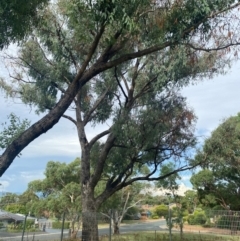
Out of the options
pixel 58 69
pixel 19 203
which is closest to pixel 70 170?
pixel 19 203

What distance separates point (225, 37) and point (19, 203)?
30.6 m

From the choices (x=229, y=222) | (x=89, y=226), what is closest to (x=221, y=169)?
(x=229, y=222)

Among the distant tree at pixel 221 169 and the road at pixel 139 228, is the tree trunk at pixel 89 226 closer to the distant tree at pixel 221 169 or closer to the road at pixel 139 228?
the road at pixel 139 228

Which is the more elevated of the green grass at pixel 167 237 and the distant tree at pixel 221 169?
the distant tree at pixel 221 169

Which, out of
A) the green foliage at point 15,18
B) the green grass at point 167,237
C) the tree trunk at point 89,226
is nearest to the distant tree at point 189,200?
the green grass at point 167,237

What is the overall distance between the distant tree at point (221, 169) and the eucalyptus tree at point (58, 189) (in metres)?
8.33

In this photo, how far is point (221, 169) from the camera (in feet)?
55.2

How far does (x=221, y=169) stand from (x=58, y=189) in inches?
537

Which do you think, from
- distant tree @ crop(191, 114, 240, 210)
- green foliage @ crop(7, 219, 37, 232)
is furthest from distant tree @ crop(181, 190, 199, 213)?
green foliage @ crop(7, 219, 37, 232)

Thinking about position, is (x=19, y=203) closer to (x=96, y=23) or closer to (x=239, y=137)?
(x=239, y=137)

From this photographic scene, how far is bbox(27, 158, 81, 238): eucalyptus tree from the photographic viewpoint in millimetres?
22688

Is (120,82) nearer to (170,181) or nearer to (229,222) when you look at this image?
(229,222)

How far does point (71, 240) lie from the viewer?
1180 centimetres

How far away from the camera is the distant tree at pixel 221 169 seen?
1338 cm
